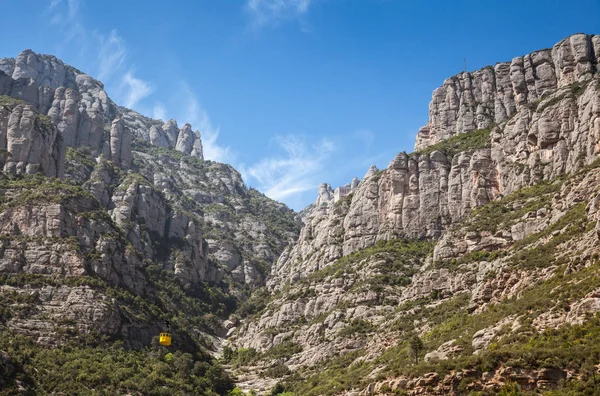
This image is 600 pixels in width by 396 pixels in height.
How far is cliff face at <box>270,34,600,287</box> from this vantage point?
387 feet

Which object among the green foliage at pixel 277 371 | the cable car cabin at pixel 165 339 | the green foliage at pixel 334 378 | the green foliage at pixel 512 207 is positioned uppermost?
the green foliage at pixel 512 207

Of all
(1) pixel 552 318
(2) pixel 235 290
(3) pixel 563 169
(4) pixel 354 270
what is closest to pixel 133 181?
(2) pixel 235 290

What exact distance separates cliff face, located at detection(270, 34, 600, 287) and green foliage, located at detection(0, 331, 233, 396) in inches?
1796

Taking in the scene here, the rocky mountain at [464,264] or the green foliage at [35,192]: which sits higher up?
the green foliage at [35,192]

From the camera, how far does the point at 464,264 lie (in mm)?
104188

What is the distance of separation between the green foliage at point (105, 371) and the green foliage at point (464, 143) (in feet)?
226

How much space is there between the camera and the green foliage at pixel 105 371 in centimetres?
8550

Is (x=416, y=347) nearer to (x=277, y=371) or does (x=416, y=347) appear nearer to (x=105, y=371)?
(x=277, y=371)

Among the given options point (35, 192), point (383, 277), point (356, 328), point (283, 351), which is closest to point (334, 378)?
point (356, 328)

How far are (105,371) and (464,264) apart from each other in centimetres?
5753

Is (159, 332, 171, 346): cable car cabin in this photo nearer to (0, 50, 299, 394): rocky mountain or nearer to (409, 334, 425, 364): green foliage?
(0, 50, 299, 394): rocky mountain

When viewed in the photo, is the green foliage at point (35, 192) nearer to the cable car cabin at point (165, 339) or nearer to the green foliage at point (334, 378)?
the cable car cabin at point (165, 339)

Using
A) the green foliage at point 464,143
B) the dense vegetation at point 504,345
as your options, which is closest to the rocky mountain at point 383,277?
the dense vegetation at point 504,345

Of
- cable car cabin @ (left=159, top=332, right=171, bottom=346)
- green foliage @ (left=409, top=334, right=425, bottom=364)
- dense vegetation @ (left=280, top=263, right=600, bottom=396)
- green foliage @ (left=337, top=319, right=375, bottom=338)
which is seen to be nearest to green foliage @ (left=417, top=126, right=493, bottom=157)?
green foliage @ (left=337, top=319, right=375, bottom=338)
